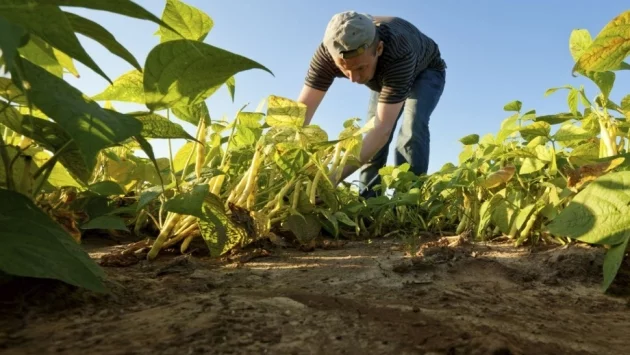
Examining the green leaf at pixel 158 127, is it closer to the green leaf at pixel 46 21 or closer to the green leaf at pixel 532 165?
the green leaf at pixel 46 21

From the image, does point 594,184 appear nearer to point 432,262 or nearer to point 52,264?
point 432,262

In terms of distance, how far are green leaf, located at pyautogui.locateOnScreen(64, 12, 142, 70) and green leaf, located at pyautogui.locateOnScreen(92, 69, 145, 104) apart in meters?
0.24

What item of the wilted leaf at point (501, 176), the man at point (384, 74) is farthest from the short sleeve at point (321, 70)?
the wilted leaf at point (501, 176)

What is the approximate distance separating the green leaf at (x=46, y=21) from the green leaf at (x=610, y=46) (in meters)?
0.88

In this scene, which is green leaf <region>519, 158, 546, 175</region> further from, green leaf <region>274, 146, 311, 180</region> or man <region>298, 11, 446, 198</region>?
man <region>298, 11, 446, 198</region>

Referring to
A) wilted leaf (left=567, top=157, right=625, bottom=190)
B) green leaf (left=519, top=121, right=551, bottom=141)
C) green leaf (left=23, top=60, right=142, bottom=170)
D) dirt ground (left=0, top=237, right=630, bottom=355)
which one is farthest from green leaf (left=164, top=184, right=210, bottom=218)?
green leaf (left=519, top=121, right=551, bottom=141)

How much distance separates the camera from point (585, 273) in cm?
125

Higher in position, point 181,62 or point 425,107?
point 425,107

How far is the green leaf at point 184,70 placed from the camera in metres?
0.82

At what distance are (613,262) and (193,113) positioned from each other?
991mm

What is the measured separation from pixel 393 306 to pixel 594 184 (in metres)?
0.61

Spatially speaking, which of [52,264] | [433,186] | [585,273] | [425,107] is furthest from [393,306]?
[425,107]

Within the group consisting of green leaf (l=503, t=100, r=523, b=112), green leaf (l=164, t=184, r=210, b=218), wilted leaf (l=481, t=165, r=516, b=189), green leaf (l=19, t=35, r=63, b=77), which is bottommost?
green leaf (l=164, t=184, r=210, b=218)

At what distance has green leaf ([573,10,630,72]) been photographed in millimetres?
972
